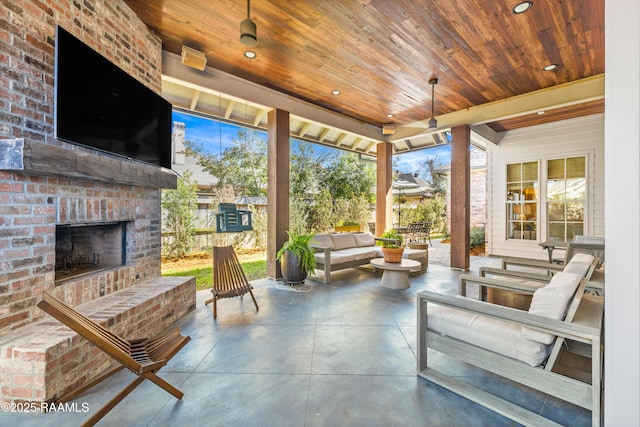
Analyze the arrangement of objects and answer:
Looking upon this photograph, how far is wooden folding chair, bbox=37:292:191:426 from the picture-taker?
1458mm

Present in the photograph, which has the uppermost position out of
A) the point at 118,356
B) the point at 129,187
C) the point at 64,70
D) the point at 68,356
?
the point at 64,70

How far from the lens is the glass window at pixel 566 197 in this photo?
21.1 ft

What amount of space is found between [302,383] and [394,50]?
387 centimetres

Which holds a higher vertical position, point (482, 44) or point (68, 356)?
point (482, 44)

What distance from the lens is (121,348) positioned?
5.67ft

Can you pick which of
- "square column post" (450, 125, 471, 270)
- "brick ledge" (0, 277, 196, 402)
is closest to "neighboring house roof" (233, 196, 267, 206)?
"brick ledge" (0, 277, 196, 402)

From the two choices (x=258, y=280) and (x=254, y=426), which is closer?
(x=254, y=426)

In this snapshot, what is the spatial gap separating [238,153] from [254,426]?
597 cm

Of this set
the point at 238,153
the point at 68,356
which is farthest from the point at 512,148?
the point at 68,356

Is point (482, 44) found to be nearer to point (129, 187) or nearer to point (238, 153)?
point (129, 187)

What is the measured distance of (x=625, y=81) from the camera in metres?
1.05

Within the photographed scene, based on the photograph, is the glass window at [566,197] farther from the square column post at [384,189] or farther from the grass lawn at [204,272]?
the grass lawn at [204,272]

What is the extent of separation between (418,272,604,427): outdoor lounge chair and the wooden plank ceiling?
2.85 m

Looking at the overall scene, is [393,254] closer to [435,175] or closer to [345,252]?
[345,252]
